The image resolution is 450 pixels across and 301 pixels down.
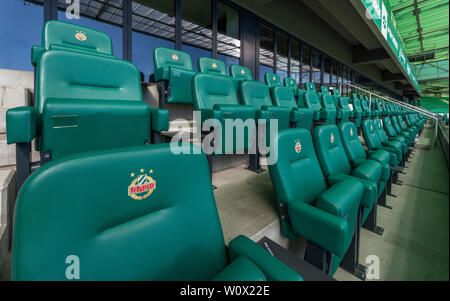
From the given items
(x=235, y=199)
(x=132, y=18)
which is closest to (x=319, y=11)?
(x=132, y=18)

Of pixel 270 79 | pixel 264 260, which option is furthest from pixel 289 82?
pixel 264 260

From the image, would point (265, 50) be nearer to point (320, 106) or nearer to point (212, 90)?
point (320, 106)

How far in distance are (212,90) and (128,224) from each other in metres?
0.96

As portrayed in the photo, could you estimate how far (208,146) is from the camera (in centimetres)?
92

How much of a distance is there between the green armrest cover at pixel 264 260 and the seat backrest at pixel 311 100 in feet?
6.31

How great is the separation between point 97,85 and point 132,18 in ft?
5.48

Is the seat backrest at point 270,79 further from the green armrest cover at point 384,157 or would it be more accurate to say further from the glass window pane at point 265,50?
the green armrest cover at point 384,157

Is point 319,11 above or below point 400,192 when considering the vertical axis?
above

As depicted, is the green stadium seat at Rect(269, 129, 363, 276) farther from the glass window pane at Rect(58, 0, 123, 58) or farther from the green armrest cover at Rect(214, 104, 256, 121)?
the glass window pane at Rect(58, 0, 123, 58)

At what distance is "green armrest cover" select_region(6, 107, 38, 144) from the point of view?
0.40 meters

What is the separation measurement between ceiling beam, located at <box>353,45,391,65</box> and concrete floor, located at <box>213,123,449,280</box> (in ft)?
16.5

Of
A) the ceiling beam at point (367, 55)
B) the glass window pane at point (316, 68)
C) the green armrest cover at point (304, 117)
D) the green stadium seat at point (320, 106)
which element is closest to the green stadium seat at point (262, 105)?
the green armrest cover at point (304, 117)

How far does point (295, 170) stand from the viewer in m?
0.69
